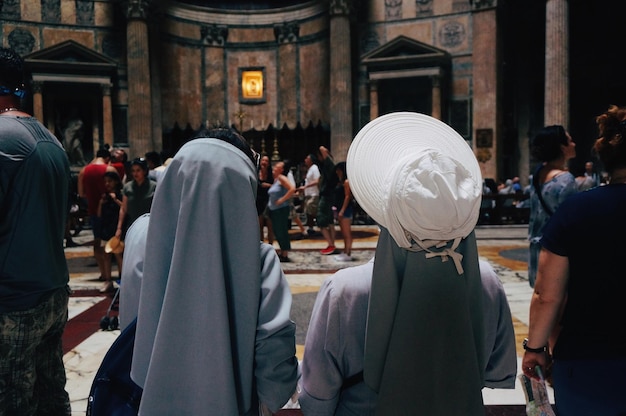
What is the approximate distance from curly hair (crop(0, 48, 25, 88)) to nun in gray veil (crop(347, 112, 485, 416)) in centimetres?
164

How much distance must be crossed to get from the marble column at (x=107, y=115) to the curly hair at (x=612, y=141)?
17.6m

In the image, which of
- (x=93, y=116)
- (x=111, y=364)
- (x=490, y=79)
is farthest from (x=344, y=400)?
(x=93, y=116)

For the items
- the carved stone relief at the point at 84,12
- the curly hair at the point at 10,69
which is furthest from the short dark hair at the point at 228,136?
the carved stone relief at the point at 84,12

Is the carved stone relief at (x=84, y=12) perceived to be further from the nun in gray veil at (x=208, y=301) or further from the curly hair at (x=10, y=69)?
the nun in gray veil at (x=208, y=301)

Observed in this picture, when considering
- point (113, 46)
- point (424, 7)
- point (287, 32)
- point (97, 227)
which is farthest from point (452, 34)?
point (97, 227)

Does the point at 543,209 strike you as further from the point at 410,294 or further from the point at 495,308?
the point at 410,294

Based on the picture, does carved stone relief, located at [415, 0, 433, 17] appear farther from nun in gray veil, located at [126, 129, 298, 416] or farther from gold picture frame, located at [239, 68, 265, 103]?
nun in gray veil, located at [126, 129, 298, 416]

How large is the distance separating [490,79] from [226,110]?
9.65 m

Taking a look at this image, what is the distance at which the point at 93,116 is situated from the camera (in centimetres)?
1789

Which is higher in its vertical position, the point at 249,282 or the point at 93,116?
the point at 93,116

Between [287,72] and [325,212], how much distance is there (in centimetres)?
1326

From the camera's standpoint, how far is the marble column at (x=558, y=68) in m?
15.2

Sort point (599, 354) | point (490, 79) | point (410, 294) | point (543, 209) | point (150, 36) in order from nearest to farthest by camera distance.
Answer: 1. point (410, 294)
2. point (599, 354)
3. point (543, 209)
4. point (490, 79)
5. point (150, 36)

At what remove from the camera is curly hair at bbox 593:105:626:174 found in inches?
69.4
